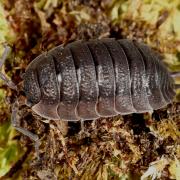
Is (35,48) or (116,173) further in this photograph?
(35,48)

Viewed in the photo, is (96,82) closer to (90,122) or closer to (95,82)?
(95,82)

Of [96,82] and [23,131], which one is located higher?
[96,82]

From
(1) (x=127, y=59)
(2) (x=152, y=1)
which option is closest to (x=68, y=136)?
(1) (x=127, y=59)

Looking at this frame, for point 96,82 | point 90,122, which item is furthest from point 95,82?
point 90,122

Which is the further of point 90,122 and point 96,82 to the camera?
point 90,122

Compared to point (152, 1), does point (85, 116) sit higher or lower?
lower

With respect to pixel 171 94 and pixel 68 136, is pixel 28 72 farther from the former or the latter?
pixel 171 94

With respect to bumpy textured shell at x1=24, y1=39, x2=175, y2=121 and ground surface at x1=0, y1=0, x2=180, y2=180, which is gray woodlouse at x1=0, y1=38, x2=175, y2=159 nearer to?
bumpy textured shell at x1=24, y1=39, x2=175, y2=121

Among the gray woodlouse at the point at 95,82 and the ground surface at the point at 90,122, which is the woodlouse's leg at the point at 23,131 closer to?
the gray woodlouse at the point at 95,82

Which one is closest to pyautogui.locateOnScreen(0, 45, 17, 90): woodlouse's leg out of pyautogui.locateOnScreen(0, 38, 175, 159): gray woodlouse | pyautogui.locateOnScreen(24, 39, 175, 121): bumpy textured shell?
pyautogui.locateOnScreen(0, 38, 175, 159): gray woodlouse

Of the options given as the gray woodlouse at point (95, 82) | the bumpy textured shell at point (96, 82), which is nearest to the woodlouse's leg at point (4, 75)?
the gray woodlouse at point (95, 82)
